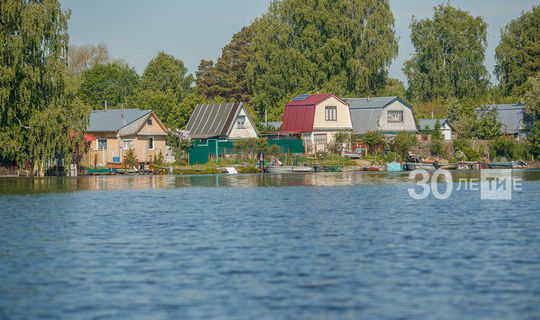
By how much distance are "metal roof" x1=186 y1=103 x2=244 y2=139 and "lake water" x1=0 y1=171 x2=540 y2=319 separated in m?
37.6

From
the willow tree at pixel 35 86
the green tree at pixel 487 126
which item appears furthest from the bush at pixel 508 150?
the willow tree at pixel 35 86

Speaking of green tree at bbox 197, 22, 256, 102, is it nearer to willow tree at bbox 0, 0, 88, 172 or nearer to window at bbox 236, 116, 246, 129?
window at bbox 236, 116, 246, 129

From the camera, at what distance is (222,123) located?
264 feet

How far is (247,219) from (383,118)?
5901 centimetres

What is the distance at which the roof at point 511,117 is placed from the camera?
94.6 m

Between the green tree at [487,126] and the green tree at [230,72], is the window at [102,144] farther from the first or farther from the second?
the green tree at [230,72]

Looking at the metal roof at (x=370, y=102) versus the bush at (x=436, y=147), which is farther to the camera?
→ the metal roof at (x=370, y=102)

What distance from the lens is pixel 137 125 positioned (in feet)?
258

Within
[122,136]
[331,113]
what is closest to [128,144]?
[122,136]

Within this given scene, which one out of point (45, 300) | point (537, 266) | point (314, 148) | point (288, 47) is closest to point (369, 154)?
point (314, 148)

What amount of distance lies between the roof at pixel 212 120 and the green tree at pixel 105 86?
34.0 meters

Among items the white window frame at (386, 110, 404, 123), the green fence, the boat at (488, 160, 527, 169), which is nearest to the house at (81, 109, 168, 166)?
the green fence

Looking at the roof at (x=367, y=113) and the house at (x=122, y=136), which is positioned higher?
the roof at (x=367, y=113)

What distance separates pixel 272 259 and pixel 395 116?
7033 cm
